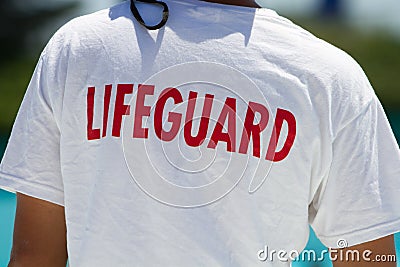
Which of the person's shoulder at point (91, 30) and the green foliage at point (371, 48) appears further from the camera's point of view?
the green foliage at point (371, 48)

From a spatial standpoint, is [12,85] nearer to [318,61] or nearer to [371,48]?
[371,48]

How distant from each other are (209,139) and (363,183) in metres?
0.20

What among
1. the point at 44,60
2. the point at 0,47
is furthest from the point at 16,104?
the point at 44,60

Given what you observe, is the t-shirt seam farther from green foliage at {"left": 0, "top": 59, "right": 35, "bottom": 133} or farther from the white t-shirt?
green foliage at {"left": 0, "top": 59, "right": 35, "bottom": 133}

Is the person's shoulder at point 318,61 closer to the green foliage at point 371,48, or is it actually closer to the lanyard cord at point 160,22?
the lanyard cord at point 160,22

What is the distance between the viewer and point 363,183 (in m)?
1.00

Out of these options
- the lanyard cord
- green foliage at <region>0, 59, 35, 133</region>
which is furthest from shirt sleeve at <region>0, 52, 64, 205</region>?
green foliage at <region>0, 59, 35, 133</region>

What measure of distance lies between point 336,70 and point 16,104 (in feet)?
26.3

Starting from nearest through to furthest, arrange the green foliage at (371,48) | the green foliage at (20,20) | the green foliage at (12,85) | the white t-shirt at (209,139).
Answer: the white t-shirt at (209,139) < the green foliage at (12,85) < the green foliage at (20,20) < the green foliage at (371,48)

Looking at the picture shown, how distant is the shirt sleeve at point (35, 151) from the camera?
3.39 feet

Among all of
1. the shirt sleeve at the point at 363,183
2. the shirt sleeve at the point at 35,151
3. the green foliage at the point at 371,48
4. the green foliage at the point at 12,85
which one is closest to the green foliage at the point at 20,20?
the green foliage at the point at 12,85

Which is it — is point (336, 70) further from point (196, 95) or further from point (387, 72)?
point (387, 72)

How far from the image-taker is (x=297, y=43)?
1.01m

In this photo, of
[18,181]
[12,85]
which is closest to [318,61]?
[18,181]
